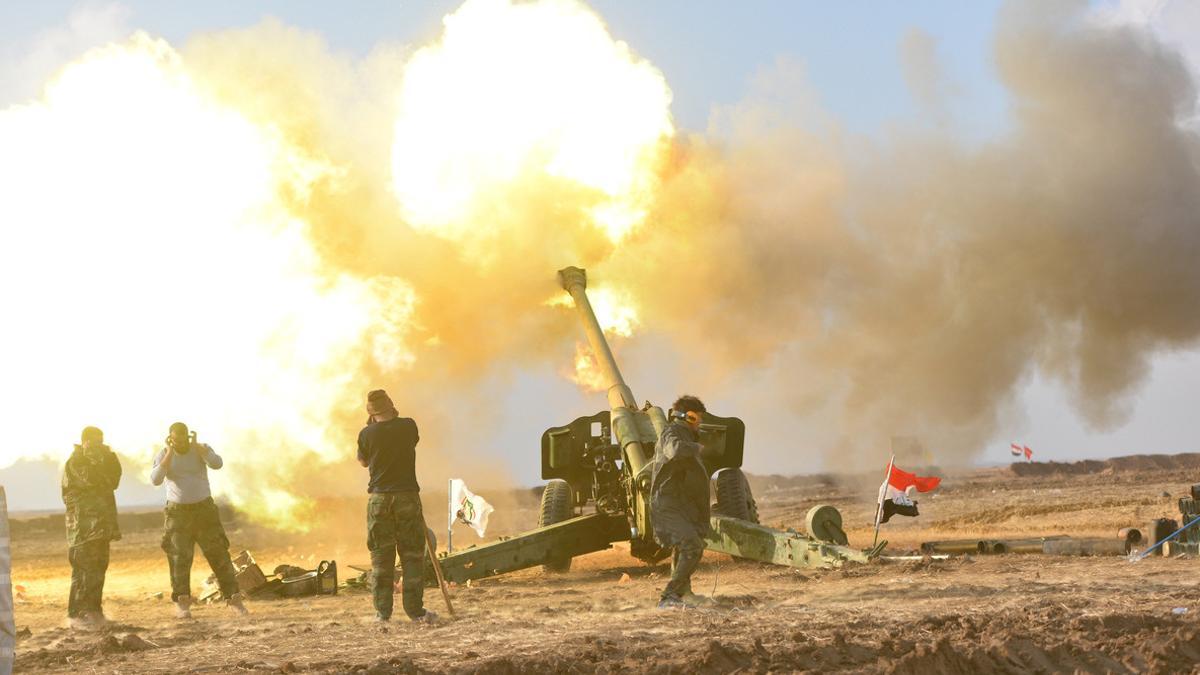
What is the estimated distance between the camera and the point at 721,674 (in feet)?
22.9

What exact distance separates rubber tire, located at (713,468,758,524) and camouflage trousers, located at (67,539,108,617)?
23.0 ft

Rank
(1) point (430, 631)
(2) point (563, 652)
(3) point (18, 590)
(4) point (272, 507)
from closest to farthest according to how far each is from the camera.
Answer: (2) point (563, 652) < (1) point (430, 631) < (3) point (18, 590) < (4) point (272, 507)

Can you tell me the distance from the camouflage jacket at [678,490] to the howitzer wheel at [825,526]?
329 centimetres

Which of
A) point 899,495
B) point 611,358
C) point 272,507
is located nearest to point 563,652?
point 899,495

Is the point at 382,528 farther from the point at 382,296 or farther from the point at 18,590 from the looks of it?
the point at 382,296

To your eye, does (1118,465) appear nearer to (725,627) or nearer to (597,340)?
(597,340)

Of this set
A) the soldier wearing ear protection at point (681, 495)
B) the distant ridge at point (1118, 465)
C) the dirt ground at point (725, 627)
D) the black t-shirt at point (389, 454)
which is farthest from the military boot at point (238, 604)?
the distant ridge at point (1118, 465)

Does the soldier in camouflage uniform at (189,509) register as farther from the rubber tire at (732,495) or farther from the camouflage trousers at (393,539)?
the rubber tire at (732,495)

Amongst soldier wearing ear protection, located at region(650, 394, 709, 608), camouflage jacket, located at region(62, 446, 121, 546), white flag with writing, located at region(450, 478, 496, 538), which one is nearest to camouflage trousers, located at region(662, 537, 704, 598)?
soldier wearing ear protection, located at region(650, 394, 709, 608)

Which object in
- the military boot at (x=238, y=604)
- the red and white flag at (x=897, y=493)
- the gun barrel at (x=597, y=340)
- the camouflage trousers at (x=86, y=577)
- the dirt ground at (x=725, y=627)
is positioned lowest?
the dirt ground at (x=725, y=627)

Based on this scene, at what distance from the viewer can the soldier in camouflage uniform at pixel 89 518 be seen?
11.4 metres

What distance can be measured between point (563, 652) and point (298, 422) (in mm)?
14000

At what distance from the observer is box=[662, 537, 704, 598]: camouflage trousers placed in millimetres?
10094

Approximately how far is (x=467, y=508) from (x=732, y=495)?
3416 millimetres
